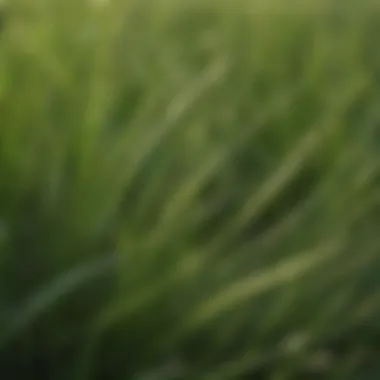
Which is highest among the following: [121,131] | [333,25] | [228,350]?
[333,25]

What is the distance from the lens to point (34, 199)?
35 cm

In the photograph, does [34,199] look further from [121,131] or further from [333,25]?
[333,25]

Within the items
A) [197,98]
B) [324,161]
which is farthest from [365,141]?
[197,98]

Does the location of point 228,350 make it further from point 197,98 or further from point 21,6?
point 21,6

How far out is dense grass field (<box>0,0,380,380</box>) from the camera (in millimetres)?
317

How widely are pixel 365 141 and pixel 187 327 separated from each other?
0.17 meters

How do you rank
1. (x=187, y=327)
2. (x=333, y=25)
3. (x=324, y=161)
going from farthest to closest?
1. (x=333, y=25)
2. (x=324, y=161)
3. (x=187, y=327)

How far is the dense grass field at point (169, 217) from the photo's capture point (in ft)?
1.04

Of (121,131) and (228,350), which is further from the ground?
(121,131)

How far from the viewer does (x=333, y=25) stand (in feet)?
1.83

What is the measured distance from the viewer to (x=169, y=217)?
A: 345 millimetres

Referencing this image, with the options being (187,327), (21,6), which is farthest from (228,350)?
(21,6)

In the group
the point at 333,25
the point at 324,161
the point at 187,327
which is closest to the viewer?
the point at 187,327

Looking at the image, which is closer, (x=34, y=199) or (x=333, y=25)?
(x=34, y=199)
